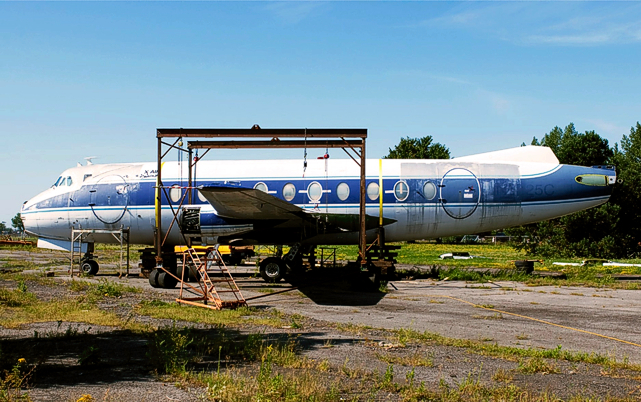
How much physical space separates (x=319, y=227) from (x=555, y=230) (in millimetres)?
27411

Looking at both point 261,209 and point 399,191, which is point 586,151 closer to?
point 399,191

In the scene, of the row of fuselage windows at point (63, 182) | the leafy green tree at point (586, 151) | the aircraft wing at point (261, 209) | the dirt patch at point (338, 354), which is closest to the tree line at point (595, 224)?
the leafy green tree at point (586, 151)

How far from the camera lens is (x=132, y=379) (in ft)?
25.6

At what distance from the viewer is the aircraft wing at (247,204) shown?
1821 centimetres

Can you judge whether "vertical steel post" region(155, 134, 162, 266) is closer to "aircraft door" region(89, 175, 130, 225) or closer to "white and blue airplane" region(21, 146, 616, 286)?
"white and blue airplane" region(21, 146, 616, 286)

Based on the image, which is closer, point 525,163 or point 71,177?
point 525,163

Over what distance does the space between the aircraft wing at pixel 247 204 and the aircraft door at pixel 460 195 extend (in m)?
6.49

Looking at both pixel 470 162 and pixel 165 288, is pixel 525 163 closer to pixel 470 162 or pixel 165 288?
pixel 470 162

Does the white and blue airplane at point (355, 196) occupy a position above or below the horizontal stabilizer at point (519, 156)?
below

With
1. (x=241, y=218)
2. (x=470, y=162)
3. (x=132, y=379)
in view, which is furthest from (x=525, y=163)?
(x=132, y=379)

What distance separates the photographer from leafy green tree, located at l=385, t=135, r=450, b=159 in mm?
92500

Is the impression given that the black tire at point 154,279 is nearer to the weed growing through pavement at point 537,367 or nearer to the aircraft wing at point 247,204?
the aircraft wing at point 247,204

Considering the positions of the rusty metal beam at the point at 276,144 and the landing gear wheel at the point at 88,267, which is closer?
the rusty metal beam at the point at 276,144

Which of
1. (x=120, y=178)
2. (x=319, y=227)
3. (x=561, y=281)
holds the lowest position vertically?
(x=561, y=281)
